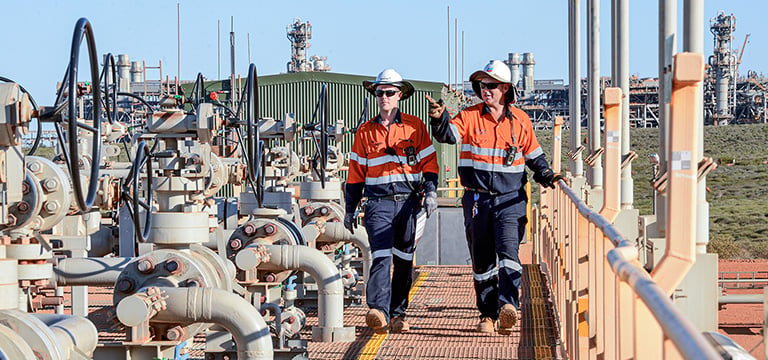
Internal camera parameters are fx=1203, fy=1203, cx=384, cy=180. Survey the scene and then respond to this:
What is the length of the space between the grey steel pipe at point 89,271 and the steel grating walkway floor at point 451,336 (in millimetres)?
1468

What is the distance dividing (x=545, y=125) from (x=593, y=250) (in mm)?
82577

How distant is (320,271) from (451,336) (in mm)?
1224

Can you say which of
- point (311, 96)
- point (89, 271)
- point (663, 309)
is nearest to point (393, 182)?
point (89, 271)

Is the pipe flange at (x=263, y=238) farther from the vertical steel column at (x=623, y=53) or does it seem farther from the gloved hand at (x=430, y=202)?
the vertical steel column at (x=623, y=53)

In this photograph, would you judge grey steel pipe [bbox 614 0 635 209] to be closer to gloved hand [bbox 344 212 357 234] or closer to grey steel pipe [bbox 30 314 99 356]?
gloved hand [bbox 344 212 357 234]

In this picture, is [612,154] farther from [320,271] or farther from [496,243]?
[320,271]

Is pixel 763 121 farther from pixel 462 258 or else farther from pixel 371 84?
pixel 371 84

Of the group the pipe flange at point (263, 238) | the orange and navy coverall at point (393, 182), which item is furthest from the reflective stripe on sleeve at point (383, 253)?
the pipe flange at point (263, 238)

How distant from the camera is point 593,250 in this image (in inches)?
167

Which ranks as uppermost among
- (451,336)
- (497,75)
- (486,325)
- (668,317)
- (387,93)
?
(497,75)

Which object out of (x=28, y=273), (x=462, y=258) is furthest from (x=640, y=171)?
(x=28, y=273)

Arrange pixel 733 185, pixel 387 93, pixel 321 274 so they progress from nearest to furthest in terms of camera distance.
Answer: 1. pixel 387 93
2. pixel 321 274
3. pixel 733 185

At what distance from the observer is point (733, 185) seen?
55250mm

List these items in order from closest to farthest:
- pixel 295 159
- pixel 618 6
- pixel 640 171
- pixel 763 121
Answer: pixel 618 6 → pixel 295 159 → pixel 640 171 → pixel 763 121
